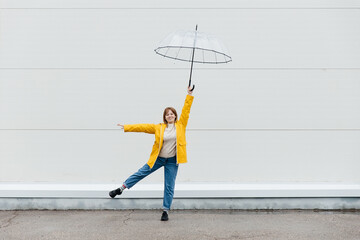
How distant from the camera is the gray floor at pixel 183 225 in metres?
4.35

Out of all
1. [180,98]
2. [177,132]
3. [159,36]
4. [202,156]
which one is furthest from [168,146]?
[159,36]

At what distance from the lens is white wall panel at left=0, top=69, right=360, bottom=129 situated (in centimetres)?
582

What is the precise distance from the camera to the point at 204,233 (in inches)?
174

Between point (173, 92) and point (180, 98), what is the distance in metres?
0.14

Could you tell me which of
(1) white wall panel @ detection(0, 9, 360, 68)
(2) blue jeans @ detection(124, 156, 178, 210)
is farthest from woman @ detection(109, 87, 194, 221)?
(1) white wall panel @ detection(0, 9, 360, 68)

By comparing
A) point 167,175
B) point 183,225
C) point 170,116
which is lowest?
point 183,225

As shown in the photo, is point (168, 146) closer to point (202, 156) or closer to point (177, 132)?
point (177, 132)

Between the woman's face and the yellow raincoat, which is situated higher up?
the woman's face

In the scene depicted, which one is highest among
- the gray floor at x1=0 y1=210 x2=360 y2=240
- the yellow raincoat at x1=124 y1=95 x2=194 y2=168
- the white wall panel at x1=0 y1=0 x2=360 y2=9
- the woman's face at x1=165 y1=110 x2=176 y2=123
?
the white wall panel at x1=0 y1=0 x2=360 y2=9

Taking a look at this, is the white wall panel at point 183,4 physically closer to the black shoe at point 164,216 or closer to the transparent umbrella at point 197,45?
the transparent umbrella at point 197,45

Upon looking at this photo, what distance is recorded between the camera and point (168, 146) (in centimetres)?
490

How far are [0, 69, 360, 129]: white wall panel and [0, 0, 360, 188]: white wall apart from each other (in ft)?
0.05

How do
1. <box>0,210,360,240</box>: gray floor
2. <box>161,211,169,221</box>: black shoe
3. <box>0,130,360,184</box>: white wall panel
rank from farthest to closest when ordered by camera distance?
<box>0,130,360,184</box>: white wall panel → <box>161,211,169,221</box>: black shoe → <box>0,210,360,240</box>: gray floor

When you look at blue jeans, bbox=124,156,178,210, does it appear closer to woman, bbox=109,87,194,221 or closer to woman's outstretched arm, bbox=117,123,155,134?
woman, bbox=109,87,194,221
